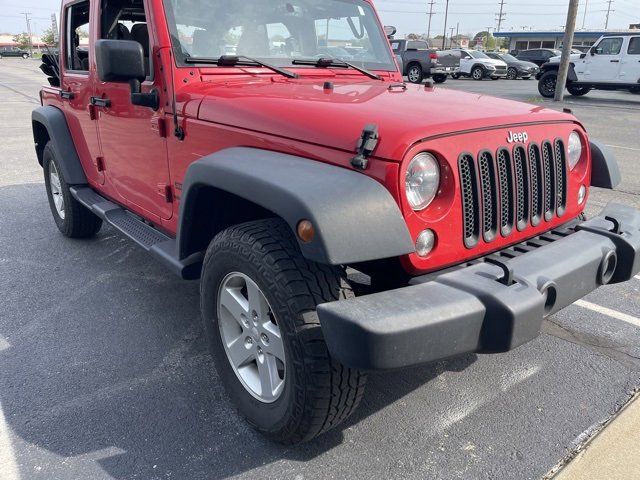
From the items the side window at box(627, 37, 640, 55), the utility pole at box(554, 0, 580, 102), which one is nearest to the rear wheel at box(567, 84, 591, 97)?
the side window at box(627, 37, 640, 55)

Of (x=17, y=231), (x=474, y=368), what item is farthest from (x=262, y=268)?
(x=17, y=231)

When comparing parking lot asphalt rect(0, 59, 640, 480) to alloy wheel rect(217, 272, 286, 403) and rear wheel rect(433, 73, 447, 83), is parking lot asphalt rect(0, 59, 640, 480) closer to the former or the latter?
alloy wheel rect(217, 272, 286, 403)

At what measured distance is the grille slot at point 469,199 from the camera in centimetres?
212

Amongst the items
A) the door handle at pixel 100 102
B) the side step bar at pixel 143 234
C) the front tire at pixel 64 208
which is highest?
the door handle at pixel 100 102

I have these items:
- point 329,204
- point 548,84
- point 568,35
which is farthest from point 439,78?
point 329,204

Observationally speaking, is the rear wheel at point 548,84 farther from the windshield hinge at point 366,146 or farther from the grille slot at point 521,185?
the windshield hinge at point 366,146

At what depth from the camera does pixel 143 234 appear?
3.31 meters

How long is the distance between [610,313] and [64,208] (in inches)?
167

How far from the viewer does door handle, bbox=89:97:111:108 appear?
3.47 meters

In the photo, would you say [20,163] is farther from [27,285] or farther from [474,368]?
[474,368]

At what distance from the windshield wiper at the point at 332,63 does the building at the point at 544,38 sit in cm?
6482

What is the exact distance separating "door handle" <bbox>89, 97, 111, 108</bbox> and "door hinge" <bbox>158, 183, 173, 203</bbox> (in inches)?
31.2

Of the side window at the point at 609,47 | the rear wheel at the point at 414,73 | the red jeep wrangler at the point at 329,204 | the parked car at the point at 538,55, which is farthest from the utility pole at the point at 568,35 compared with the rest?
the parked car at the point at 538,55

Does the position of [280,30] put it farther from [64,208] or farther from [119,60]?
[64,208]
